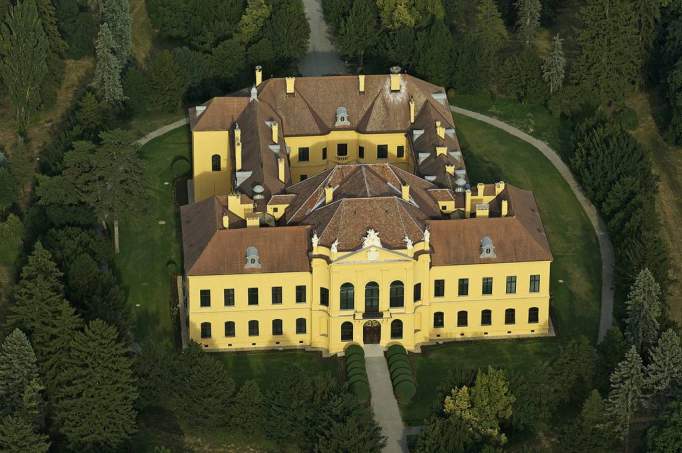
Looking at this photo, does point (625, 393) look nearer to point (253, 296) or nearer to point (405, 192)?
→ point (405, 192)

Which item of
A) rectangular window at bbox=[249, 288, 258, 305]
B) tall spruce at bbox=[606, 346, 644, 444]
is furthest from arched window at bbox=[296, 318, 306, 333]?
tall spruce at bbox=[606, 346, 644, 444]

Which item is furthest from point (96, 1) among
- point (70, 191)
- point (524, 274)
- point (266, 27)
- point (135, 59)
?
point (524, 274)

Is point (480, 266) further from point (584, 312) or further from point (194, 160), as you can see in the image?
point (194, 160)

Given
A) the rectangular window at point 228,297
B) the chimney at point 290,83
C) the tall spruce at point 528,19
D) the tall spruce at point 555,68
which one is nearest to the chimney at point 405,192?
the rectangular window at point 228,297

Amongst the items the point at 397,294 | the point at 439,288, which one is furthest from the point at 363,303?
the point at 439,288

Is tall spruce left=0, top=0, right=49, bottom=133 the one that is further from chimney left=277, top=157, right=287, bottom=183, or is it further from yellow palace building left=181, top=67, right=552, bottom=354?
chimney left=277, top=157, right=287, bottom=183
